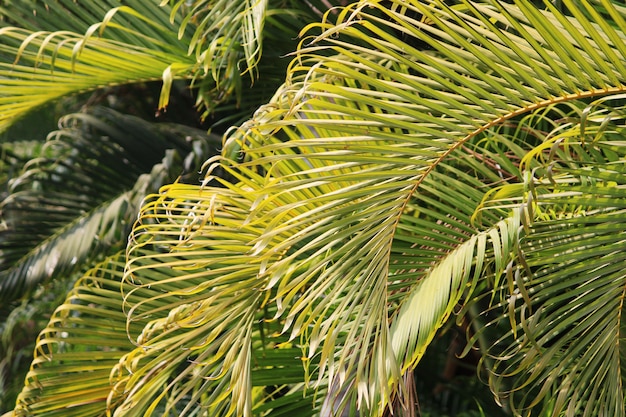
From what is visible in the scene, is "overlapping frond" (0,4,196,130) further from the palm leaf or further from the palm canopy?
the palm leaf

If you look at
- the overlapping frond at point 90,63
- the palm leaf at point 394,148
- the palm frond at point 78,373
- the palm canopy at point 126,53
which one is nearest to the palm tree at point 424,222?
the palm leaf at point 394,148

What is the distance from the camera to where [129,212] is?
2.34m

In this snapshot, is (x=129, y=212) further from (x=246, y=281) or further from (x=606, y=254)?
(x=606, y=254)

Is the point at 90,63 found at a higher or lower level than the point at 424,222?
higher

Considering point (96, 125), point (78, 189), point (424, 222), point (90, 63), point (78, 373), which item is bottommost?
point (78, 373)

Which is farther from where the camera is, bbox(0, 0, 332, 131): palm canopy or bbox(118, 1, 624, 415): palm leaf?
bbox(0, 0, 332, 131): palm canopy

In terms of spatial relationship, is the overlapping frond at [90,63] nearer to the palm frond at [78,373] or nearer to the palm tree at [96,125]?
the palm tree at [96,125]

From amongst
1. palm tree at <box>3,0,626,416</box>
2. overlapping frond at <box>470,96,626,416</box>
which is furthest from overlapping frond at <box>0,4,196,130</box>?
overlapping frond at <box>470,96,626,416</box>

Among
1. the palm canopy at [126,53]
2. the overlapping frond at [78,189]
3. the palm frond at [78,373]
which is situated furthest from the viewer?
the overlapping frond at [78,189]

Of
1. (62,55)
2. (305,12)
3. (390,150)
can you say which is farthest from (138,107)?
(390,150)

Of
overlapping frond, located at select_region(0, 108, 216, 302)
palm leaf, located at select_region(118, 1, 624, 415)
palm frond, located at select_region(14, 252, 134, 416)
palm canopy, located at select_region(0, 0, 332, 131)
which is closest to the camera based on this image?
palm leaf, located at select_region(118, 1, 624, 415)

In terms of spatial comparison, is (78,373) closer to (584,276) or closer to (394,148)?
(394,148)

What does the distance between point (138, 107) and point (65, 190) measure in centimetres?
68

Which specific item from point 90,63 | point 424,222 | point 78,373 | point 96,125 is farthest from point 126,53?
point 424,222
